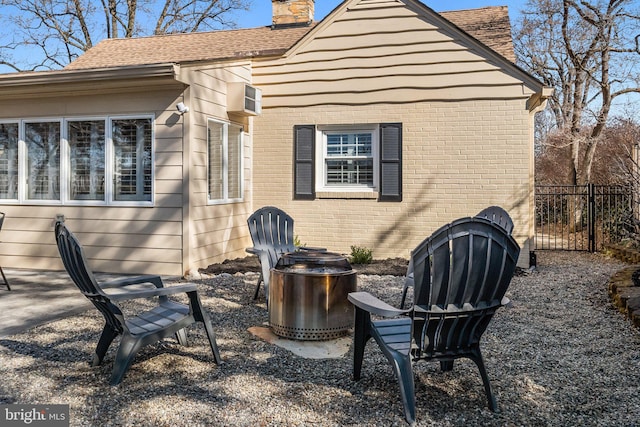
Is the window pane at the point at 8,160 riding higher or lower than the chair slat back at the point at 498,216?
higher

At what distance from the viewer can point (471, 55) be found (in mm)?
8008

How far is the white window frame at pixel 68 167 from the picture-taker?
712cm

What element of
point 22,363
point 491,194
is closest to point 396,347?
point 22,363

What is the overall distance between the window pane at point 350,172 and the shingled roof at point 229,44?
207 centimetres

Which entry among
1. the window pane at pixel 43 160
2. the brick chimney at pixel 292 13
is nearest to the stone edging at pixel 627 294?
the window pane at pixel 43 160

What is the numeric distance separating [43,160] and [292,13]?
5886 mm

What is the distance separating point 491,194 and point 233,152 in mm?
3972

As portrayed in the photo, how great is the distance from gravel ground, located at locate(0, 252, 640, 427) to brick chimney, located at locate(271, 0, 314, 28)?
26.0 ft

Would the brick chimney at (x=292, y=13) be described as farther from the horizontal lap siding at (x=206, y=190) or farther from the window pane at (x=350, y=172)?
the window pane at (x=350, y=172)

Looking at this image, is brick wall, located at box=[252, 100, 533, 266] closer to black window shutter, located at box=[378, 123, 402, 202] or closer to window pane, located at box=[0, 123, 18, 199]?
black window shutter, located at box=[378, 123, 402, 202]

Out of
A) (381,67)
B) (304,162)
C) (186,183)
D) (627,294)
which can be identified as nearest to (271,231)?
(186,183)

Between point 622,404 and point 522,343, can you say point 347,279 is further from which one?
point 622,404
